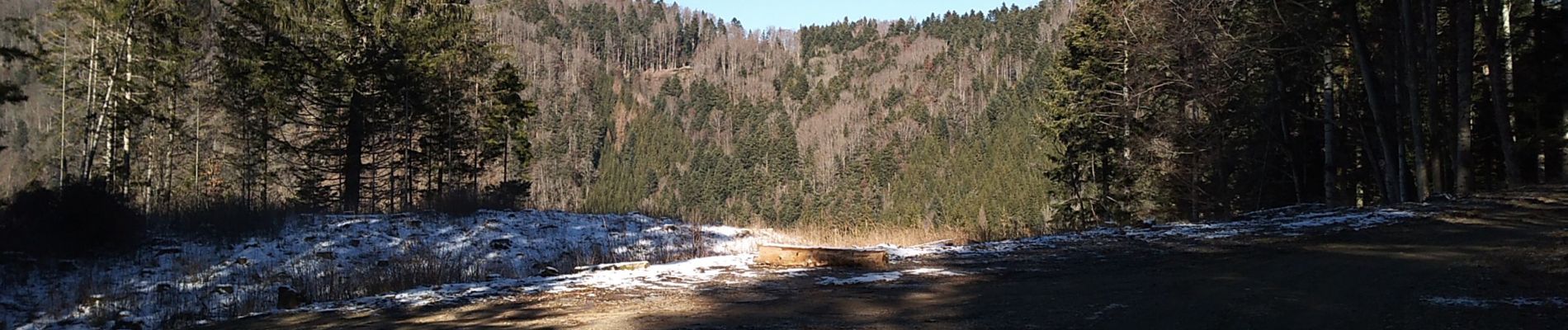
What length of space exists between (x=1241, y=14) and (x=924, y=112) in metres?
150

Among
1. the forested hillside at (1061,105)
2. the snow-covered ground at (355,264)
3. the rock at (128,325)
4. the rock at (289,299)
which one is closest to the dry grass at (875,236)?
the forested hillside at (1061,105)

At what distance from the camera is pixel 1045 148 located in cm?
7462

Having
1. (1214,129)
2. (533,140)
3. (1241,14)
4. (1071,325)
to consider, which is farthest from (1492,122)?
(533,140)

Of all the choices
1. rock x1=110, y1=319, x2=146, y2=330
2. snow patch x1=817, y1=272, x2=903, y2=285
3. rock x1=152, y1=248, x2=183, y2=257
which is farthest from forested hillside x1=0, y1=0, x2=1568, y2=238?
snow patch x1=817, y1=272, x2=903, y2=285

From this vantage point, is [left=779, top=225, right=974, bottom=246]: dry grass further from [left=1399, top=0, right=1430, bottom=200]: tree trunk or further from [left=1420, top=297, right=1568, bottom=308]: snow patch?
[left=1399, top=0, right=1430, bottom=200]: tree trunk

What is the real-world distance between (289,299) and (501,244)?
24.8 feet

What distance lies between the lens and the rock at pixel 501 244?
14.9m

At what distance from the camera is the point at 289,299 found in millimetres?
7562

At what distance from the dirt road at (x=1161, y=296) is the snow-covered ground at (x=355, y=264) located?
125cm

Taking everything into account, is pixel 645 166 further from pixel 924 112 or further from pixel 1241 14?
pixel 1241 14

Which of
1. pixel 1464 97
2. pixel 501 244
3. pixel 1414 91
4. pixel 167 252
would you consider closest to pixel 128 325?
pixel 167 252

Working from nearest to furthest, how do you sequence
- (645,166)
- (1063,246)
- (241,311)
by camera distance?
(241,311), (1063,246), (645,166)

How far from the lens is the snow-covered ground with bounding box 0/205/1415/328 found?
802 cm

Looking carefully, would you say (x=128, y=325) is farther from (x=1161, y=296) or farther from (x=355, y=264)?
(x=1161, y=296)
